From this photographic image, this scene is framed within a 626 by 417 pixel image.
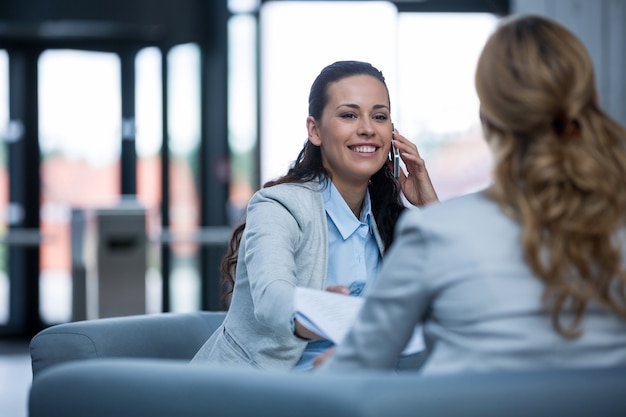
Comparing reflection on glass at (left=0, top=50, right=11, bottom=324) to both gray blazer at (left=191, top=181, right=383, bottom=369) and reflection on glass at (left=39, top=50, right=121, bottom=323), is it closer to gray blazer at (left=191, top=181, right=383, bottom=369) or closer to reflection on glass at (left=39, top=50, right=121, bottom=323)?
reflection on glass at (left=39, top=50, right=121, bottom=323)

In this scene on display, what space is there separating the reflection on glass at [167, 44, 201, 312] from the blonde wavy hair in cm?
663

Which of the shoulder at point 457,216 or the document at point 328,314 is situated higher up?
the shoulder at point 457,216

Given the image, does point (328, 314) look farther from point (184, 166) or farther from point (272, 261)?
point (184, 166)

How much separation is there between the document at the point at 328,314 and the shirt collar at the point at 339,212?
547 millimetres

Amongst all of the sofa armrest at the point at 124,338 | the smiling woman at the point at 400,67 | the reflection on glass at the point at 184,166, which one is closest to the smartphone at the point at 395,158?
the sofa armrest at the point at 124,338

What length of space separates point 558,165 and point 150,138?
691cm

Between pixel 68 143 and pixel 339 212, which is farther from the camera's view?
pixel 68 143

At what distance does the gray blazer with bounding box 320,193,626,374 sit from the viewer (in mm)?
1299

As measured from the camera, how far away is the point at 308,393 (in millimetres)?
1206

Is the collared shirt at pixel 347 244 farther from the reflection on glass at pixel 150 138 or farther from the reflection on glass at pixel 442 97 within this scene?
the reflection on glass at pixel 150 138

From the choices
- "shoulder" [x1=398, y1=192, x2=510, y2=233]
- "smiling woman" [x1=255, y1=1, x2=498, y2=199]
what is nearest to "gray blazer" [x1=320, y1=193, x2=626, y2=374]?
"shoulder" [x1=398, y1=192, x2=510, y2=233]

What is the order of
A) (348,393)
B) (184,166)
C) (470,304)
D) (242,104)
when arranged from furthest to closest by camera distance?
1. (184,166)
2. (242,104)
3. (470,304)
4. (348,393)

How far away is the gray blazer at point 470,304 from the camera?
1.30 metres

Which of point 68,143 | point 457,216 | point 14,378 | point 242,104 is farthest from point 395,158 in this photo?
point 68,143
